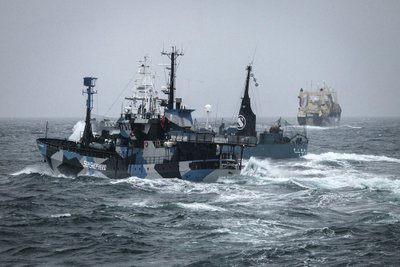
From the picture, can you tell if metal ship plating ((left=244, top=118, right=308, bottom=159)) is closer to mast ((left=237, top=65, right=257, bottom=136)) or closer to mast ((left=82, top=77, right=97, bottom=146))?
mast ((left=237, top=65, right=257, bottom=136))

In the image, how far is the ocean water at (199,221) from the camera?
21416 millimetres

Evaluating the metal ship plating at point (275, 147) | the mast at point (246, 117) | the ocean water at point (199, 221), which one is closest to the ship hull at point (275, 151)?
the metal ship plating at point (275, 147)

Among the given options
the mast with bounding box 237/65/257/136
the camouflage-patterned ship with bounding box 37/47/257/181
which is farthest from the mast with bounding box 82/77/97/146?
the mast with bounding box 237/65/257/136

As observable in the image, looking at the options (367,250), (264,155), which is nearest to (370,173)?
(264,155)

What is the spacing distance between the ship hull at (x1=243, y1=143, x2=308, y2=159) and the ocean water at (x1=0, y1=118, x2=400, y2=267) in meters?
20.8

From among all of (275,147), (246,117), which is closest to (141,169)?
(246,117)

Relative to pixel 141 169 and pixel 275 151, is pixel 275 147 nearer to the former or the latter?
pixel 275 151

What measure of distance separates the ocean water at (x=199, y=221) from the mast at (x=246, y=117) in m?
19.4

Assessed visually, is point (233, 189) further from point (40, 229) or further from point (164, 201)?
point (40, 229)

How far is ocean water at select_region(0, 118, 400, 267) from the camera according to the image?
70.3 ft

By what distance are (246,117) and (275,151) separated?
7.56 metres

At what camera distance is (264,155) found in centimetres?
6950

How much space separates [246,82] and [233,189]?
2975cm

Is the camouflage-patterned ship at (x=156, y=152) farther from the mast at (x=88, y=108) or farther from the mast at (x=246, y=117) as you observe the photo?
the mast at (x=246, y=117)
